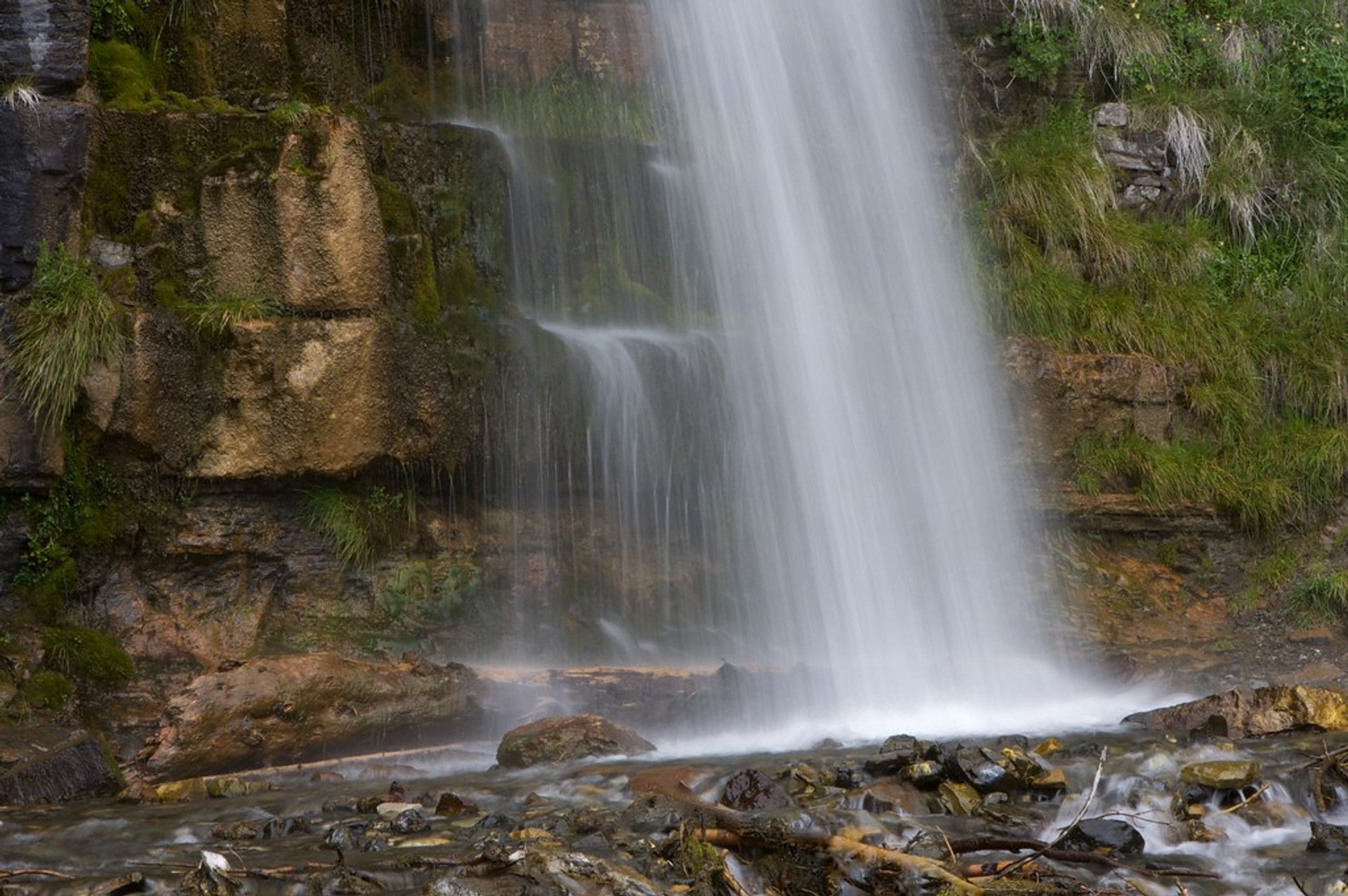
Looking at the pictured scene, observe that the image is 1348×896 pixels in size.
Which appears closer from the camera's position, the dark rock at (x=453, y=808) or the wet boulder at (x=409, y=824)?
the wet boulder at (x=409, y=824)

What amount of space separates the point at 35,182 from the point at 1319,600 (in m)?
9.08

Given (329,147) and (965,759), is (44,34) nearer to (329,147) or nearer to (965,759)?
(329,147)

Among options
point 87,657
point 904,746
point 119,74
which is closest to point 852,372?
point 904,746

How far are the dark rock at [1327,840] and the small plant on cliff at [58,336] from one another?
6521 mm

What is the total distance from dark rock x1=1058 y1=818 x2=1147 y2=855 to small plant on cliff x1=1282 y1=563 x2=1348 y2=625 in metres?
5.25

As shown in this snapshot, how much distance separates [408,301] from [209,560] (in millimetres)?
2112

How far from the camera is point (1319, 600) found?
30.3 feet

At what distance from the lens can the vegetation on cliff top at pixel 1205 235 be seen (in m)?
9.91

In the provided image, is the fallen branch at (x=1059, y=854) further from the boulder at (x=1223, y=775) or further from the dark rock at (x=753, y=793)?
the dark rock at (x=753, y=793)

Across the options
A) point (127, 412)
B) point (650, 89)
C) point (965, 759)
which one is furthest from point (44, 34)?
point (965, 759)

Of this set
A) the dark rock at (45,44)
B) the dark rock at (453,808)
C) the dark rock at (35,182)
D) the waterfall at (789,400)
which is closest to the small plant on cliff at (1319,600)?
the waterfall at (789,400)

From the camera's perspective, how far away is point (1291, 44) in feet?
41.0

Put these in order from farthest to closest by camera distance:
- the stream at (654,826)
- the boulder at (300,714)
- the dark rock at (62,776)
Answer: the boulder at (300,714)
the dark rock at (62,776)
the stream at (654,826)

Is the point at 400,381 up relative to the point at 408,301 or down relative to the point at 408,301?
down
